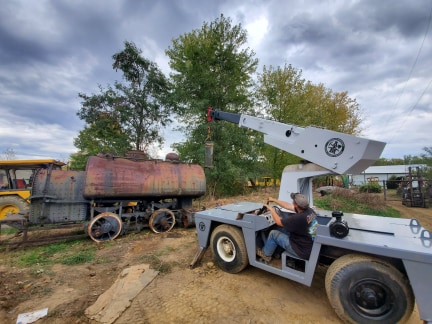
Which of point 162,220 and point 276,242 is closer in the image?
point 276,242

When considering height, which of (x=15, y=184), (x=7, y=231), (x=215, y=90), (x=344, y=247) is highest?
(x=215, y=90)

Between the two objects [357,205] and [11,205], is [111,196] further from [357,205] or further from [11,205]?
[357,205]

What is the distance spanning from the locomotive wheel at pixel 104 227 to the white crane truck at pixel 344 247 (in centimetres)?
329

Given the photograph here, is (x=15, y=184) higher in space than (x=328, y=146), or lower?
lower

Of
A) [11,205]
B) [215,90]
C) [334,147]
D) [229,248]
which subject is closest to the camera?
[334,147]

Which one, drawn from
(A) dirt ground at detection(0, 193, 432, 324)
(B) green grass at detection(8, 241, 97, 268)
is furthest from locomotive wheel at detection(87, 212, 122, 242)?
(A) dirt ground at detection(0, 193, 432, 324)

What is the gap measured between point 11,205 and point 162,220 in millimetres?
5795

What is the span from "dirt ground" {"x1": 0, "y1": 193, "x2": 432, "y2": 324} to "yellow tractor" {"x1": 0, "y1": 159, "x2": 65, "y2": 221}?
433 cm

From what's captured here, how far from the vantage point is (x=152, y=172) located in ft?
23.5

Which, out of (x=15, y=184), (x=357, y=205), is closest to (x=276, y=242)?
(x=15, y=184)

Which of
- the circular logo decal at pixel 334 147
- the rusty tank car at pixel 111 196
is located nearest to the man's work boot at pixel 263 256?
the circular logo decal at pixel 334 147

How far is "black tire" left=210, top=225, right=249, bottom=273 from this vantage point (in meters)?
3.90

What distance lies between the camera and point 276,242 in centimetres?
348

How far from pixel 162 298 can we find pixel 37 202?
196 inches
